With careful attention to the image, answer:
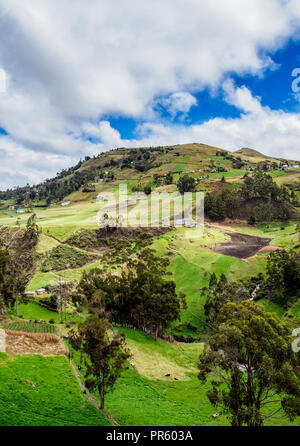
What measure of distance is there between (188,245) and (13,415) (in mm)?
73693

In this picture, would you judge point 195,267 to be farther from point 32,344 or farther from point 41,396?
point 41,396

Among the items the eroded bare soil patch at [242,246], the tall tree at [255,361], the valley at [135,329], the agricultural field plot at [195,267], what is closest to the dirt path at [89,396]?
the valley at [135,329]

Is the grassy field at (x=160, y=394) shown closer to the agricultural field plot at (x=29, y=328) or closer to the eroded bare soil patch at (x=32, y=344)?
the eroded bare soil patch at (x=32, y=344)

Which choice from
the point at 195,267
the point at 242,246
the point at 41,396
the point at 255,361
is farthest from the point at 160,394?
the point at 242,246

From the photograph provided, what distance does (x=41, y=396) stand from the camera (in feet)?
73.7

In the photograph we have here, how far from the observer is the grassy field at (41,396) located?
19.5 m

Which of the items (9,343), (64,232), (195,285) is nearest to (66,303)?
(9,343)

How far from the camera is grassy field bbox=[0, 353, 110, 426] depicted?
64.1 feet

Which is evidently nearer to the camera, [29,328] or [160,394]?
[160,394]

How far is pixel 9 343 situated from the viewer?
2881 cm

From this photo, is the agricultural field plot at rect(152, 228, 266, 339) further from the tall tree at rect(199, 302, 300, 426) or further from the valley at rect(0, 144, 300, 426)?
the tall tree at rect(199, 302, 300, 426)

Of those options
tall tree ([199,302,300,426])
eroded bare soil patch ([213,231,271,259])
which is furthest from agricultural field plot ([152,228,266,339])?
tall tree ([199,302,300,426])

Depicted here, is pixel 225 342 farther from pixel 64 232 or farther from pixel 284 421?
pixel 64 232

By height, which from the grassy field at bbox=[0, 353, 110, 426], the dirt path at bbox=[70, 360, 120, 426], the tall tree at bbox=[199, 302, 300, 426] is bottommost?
the dirt path at bbox=[70, 360, 120, 426]
